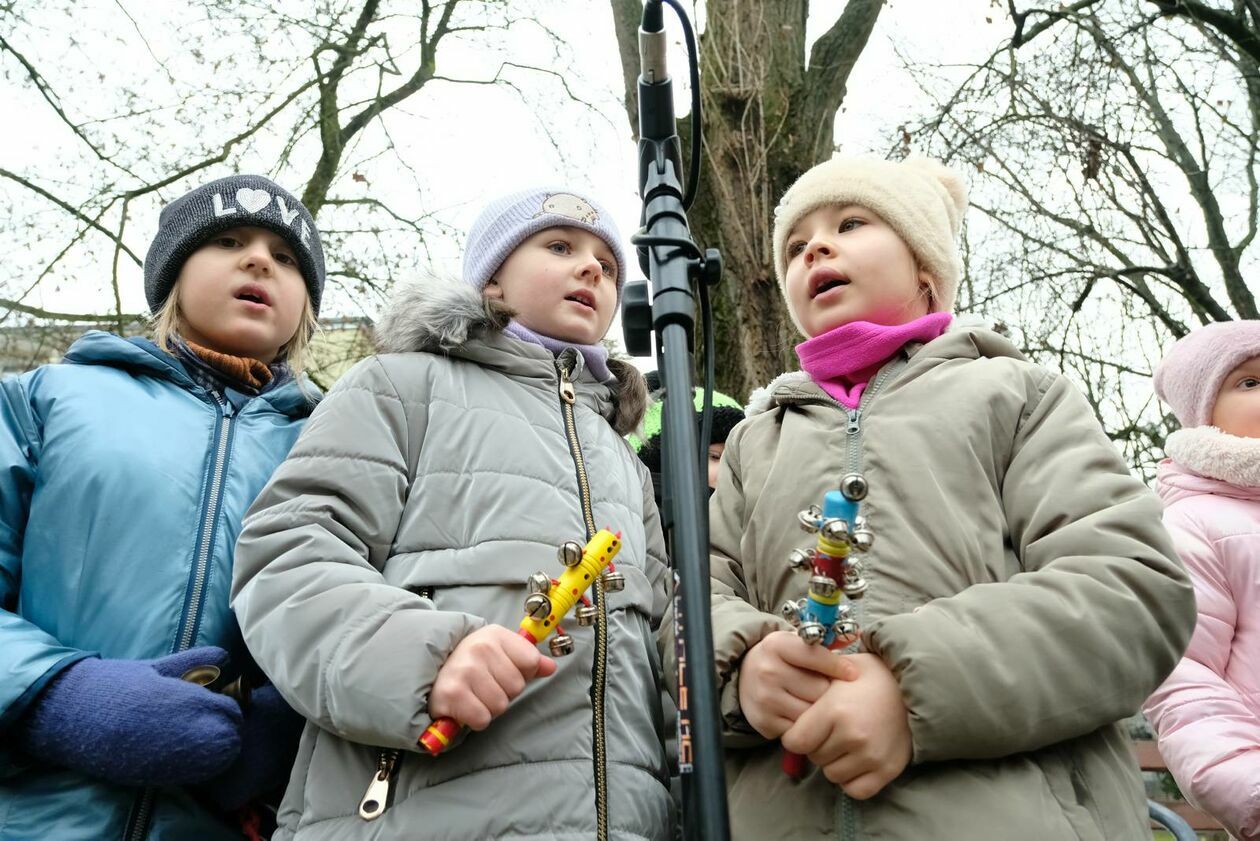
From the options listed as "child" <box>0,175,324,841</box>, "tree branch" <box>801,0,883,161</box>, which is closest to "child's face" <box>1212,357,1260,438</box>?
"tree branch" <box>801,0,883,161</box>

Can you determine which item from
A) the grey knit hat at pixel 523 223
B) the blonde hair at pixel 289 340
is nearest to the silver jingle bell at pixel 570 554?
the grey knit hat at pixel 523 223

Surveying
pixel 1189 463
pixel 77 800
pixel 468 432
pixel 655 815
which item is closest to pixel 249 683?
pixel 77 800

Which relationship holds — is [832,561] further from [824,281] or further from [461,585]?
[824,281]

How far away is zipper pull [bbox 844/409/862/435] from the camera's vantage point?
1489 mm

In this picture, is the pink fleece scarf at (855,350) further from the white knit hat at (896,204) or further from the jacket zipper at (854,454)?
the white knit hat at (896,204)

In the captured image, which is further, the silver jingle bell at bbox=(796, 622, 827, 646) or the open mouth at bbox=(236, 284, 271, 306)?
the open mouth at bbox=(236, 284, 271, 306)

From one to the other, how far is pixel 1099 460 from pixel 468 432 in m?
0.98

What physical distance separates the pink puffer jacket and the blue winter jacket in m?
1.74

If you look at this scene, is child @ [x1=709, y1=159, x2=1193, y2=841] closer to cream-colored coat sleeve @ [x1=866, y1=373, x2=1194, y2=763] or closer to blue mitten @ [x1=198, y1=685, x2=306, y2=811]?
cream-colored coat sleeve @ [x1=866, y1=373, x2=1194, y2=763]

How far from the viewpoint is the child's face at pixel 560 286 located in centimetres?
183

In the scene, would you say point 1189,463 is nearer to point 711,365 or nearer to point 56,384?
point 711,365

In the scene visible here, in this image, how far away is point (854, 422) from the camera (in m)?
1.50

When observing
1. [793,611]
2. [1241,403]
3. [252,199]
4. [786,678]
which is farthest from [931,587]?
[252,199]

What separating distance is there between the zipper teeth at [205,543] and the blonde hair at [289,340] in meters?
0.29
